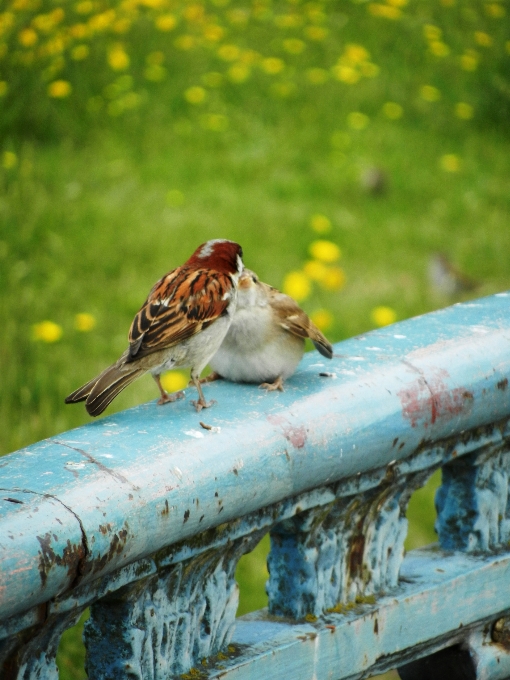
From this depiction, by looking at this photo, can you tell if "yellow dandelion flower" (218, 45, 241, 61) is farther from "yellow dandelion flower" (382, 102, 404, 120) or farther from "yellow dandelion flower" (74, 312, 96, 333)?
"yellow dandelion flower" (74, 312, 96, 333)

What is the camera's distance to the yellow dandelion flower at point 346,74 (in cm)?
816

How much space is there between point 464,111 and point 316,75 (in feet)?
4.03

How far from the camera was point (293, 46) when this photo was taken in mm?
8492

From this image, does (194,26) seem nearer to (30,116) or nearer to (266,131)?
(266,131)

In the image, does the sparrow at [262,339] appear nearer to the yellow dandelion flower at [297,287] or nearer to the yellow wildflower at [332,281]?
the yellow dandelion flower at [297,287]

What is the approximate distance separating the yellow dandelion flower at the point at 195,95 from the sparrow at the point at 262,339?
5401mm

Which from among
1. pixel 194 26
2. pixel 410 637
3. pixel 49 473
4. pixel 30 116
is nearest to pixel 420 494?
pixel 410 637

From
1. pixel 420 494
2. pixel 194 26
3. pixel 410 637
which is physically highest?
pixel 194 26

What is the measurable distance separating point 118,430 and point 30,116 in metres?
→ 5.27

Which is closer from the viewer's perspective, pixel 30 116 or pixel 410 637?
pixel 410 637

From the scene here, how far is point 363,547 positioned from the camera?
182cm

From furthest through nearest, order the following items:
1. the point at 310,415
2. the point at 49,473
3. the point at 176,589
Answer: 1. the point at 310,415
2. the point at 176,589
3. the point at 49,473


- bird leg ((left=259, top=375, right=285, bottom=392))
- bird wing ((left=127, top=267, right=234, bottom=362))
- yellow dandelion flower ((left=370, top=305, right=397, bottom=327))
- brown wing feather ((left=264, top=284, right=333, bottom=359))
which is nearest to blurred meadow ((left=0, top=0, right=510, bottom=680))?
yellow dandelion flower ((left=370, top=305, right=397, bottom=327))

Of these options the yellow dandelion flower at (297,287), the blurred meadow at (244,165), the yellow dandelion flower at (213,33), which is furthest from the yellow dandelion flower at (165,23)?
the yellow dandelion flower at (297,287)
